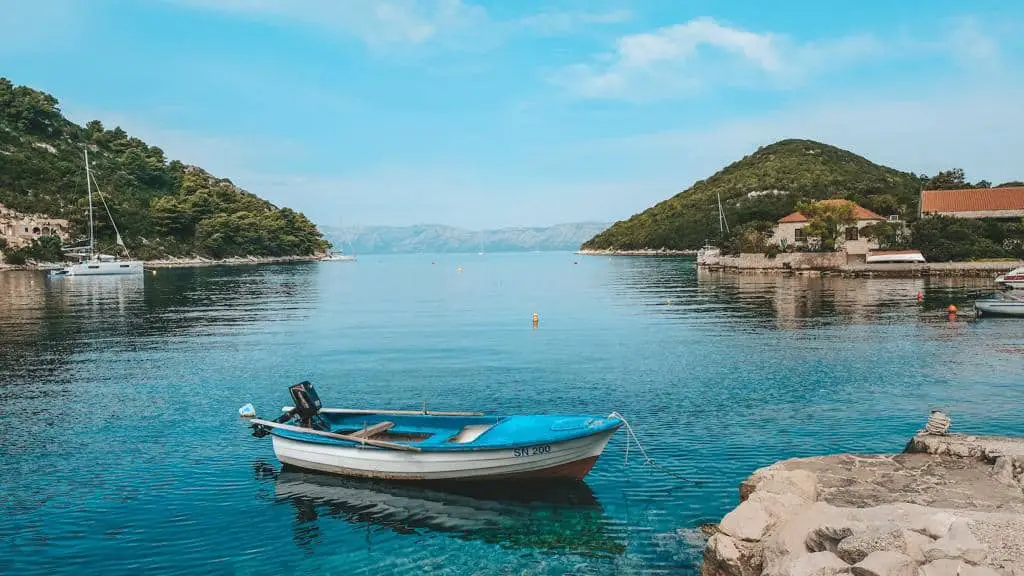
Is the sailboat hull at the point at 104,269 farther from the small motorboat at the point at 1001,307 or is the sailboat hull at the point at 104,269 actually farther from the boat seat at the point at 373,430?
the small motorboat at the point at 1001,307

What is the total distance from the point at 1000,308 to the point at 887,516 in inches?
2187

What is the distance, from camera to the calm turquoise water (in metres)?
17.2

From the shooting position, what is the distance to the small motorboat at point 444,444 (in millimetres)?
19812

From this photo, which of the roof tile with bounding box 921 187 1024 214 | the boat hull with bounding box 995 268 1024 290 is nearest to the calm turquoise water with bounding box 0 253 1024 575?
the boat hull with bounding box 995 268 1024 290

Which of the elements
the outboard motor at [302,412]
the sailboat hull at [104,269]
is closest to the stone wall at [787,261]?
the outboard motor at [302,412]

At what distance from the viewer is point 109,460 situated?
926 inches

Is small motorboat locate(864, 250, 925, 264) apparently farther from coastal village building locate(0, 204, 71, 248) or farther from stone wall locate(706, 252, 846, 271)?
coastal village building locate(0, 204, 71, 248)

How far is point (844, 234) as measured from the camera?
409 feet

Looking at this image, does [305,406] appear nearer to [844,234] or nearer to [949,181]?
[844,234]

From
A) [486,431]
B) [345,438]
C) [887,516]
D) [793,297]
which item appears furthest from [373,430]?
[793,297]

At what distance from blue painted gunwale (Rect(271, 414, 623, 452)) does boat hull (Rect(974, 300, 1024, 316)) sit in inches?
2002

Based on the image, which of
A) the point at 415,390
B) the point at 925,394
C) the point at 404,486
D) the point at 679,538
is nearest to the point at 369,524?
the point at 404,486

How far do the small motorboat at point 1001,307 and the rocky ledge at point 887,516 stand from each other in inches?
1815

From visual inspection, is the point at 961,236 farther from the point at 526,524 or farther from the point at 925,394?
the point at 526,524
